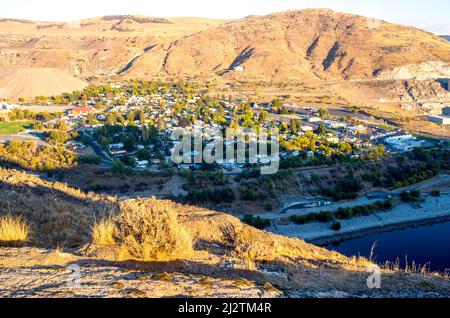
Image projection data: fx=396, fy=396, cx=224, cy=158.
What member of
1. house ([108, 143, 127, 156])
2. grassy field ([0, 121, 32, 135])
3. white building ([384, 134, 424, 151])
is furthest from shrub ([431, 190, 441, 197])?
grassy field ([0, 121, 32, 135])

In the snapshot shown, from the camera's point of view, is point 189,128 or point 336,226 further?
point 189,128

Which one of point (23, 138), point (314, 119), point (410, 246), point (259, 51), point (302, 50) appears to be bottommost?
point (410, 246)

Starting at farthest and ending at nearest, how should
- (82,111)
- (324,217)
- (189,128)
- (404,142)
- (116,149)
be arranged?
1. (82,111)
2. (189,128)
3. (404,142)
4. (116,149)
5. (324,217)

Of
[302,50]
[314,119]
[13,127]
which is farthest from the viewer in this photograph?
[302,50]

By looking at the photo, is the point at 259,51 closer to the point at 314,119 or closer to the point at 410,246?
the point at 314,119

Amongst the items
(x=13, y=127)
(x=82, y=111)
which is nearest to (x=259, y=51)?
(x=82, y=111)

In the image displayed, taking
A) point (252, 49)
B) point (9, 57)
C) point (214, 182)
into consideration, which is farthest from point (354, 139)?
point (9, 57)
